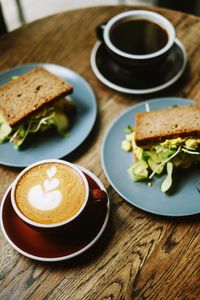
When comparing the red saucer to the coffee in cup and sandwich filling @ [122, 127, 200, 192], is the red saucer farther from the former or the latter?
sandwich filling @ [122, 127, 200, 192]

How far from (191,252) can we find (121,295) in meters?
0.20

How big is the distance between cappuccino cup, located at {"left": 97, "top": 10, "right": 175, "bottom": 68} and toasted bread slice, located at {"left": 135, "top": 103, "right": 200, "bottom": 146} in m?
0.18

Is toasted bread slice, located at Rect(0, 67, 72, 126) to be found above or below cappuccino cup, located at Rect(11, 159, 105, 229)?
above

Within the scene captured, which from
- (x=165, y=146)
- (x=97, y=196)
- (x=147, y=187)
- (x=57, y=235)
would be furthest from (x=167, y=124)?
(x=57, y=235)

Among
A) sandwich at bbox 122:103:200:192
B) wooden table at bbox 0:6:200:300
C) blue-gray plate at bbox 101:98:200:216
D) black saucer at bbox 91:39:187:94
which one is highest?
black saucer at bbox 91:39:187:94

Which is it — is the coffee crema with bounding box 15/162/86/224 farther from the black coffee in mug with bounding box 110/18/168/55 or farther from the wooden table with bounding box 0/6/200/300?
the black coffee in mug with bounding box 110/18/168/55

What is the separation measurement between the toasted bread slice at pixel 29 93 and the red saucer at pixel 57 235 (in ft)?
0.94

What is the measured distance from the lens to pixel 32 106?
3.74 feet

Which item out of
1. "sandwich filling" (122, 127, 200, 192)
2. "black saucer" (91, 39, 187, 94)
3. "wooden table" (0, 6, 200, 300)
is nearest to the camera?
"wooden table" (0, 6, 200, 300)

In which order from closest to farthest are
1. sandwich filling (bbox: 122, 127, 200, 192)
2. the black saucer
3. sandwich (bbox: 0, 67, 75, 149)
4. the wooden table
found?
the wooden table < sandwich filling (bbox: 122, 127, 200, 192) < sandwich (bbox: 0, 67, 75, 149) < the black saucer

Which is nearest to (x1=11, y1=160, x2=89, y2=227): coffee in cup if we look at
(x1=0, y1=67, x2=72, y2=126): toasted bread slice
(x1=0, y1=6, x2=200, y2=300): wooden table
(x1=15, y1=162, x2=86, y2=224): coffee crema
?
(x1=15, y1=162, x2=86, y2=224): coffee crema

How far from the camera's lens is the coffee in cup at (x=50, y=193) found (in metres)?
0.89

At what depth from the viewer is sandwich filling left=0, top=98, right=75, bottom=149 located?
1132mm

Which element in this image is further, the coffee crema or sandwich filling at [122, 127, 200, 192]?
sandwich filling at [122, 127, 200, 192]
